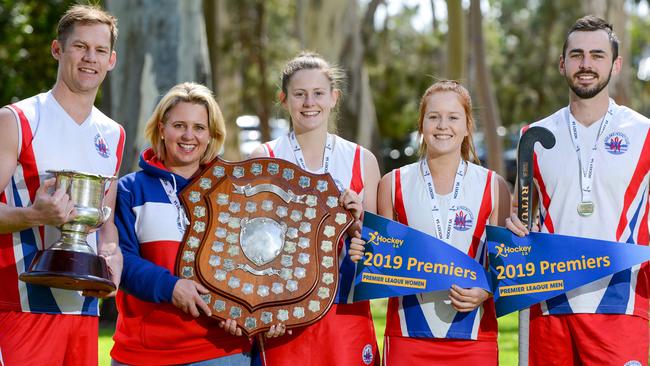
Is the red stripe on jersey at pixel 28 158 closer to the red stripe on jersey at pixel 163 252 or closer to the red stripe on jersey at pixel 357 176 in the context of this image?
the red stripe on jersey at pixel 163 252

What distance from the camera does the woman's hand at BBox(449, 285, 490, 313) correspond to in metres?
5.26

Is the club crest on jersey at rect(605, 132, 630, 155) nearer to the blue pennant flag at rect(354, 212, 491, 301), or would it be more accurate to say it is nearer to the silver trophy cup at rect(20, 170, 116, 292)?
the blue pennant flag at rect(354, 212, 491, 301)

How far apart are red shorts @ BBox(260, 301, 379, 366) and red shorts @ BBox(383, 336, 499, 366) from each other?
226 mm

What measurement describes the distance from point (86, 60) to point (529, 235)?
2454mm

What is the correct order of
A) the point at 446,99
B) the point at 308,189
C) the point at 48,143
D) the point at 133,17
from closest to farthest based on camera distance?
1. the point at 48,143
2. the point at 308,189
3. the point at 446,99
4. the point at 133,17

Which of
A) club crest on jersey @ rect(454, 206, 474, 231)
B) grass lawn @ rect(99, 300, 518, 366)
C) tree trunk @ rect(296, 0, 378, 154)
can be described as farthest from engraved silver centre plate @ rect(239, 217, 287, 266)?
tree trunk @ rect(296, 0, 378, 154)

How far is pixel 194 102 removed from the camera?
17.2 feet

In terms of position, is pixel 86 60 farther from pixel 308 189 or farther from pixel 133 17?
pixel 133 17

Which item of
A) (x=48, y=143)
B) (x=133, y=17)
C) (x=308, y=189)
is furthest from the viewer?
(x=133, y=17)

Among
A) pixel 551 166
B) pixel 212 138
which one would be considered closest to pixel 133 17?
pixel 212 138

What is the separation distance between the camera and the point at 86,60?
506 centimetres

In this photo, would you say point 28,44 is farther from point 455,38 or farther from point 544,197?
point 544,197

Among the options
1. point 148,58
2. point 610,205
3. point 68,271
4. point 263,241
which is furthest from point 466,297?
point 148,58

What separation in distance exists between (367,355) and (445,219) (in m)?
0.85
